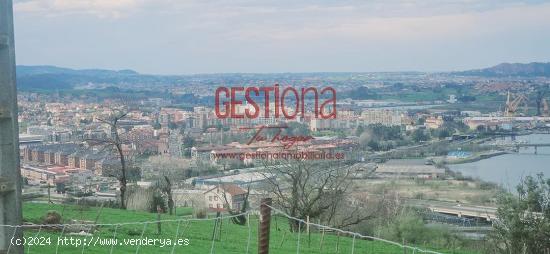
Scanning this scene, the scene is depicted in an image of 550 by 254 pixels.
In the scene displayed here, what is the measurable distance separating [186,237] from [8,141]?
6.26 metres

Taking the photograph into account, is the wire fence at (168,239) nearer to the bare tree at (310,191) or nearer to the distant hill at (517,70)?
the bare tree at (310,191)

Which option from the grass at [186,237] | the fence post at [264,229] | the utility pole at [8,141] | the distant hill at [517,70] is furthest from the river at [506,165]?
the fence post at [264,229]

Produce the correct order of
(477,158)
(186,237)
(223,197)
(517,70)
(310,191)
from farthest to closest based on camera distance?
(517,70) < (477,158) < (223,197) < (310,191) < (186,237)

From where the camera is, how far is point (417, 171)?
3372 cm

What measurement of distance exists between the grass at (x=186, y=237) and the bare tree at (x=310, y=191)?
2.51 ft

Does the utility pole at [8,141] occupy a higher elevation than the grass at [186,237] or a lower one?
higher

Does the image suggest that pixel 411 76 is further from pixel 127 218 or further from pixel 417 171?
pixel 127 218

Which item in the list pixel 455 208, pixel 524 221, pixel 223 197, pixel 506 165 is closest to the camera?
pixel 524 221

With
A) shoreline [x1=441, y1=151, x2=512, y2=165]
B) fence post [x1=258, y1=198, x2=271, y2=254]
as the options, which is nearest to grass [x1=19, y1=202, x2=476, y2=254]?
fence post [x1=258, y1=198, x2=271, y2=254]

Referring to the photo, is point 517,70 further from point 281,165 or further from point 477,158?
point 281,165

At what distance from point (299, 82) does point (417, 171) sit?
56.5 feet

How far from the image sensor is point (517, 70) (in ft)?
197

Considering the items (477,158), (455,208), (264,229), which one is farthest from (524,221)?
(477,158)

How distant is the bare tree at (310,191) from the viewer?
18.3 metres
